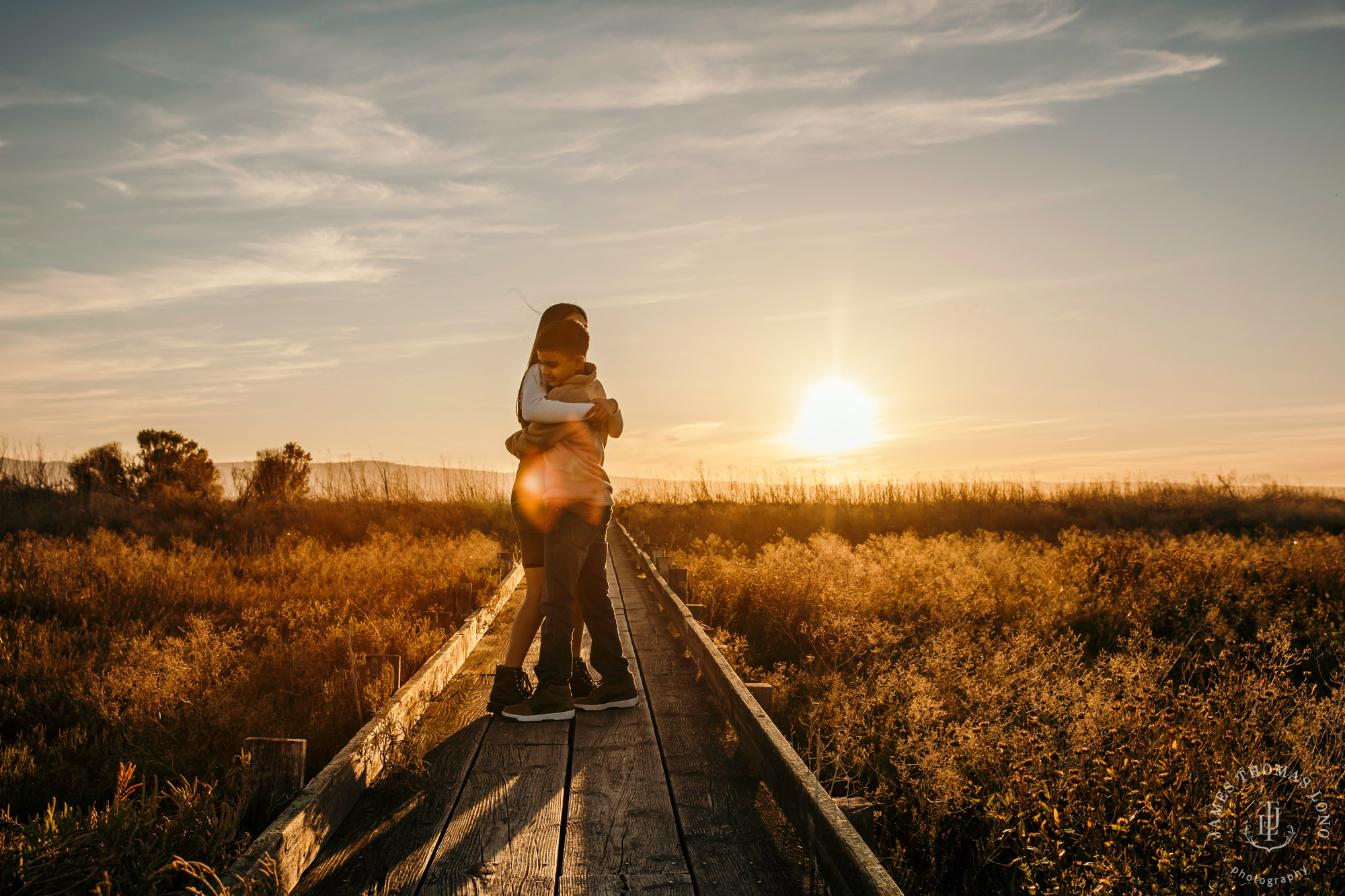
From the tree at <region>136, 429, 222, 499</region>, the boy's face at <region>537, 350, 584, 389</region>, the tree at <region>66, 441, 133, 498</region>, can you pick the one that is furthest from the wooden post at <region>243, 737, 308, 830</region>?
the tree at <region>66, 441, 133, 498</region>

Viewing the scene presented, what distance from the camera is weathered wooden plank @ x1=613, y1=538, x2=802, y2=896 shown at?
236 centimetres

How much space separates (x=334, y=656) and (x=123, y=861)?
325 centimetres

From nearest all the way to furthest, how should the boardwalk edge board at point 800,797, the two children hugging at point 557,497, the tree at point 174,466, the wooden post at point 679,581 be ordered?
the boardwalk edge board at point 800,797 < the two children hugging at point 557,497 < the wooden post at point 679,581 < the tree at point 174,466

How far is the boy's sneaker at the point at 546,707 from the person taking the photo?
3740 mm

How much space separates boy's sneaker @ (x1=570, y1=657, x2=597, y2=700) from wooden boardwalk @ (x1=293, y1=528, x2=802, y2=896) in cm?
22

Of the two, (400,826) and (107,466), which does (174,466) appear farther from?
(400,826)

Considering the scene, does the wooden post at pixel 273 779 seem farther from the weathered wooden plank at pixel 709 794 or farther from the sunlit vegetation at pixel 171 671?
the weathered wooden plank at pixel 709 794

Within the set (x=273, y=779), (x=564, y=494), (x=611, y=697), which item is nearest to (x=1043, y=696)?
(x=611, y=697)

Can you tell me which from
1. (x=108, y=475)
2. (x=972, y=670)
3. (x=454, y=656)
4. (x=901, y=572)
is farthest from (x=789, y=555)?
(x=108, y=475)

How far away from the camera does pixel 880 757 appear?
3.96 meters

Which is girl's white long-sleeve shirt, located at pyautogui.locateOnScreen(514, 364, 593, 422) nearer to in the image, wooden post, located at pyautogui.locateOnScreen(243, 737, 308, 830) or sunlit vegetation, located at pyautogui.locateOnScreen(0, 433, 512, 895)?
sunlit vegetation, located at pyautogui.locateOnScreen(0, 433, 512, 895)

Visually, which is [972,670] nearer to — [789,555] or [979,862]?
[979,862]

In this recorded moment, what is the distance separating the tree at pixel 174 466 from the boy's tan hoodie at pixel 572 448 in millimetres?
23958

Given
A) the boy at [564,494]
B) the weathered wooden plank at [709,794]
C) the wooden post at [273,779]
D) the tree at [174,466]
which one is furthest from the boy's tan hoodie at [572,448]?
the tree at [174,466]
